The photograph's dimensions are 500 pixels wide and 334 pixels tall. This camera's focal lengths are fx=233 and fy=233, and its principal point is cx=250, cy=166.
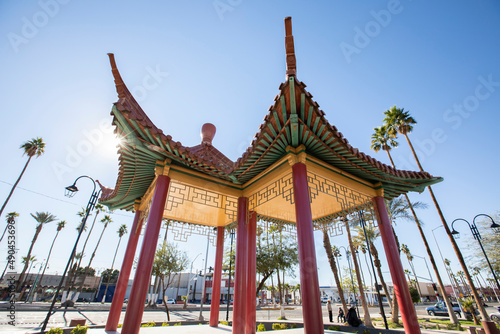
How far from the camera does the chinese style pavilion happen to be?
5.05 m

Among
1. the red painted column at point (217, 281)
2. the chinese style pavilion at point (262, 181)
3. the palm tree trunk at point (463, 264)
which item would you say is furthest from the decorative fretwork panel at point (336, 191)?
the palm tree trunk at point (463, 264)

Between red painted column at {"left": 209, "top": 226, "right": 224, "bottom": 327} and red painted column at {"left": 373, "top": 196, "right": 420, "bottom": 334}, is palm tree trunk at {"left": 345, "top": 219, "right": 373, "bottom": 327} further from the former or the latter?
red painted column at {"left": 209, "top": 226, "right": 224, "bottom": 327}

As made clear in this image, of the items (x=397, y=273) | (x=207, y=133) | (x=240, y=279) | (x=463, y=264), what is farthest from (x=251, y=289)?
(x=463, y=264)

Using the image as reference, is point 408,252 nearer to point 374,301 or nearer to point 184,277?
point 374,301

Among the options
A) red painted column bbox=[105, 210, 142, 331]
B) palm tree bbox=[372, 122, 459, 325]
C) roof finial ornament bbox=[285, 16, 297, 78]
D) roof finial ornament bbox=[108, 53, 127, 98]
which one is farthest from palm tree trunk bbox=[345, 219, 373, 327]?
roof finial ornament bbox=[108, 53, 127, 98]

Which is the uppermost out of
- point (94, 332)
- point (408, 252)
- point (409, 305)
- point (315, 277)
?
point (408, 252)

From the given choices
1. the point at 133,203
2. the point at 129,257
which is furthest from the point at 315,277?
the point at 133,203

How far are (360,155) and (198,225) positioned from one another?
316 inches

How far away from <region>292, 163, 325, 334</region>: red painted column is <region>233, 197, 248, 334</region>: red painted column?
8.24 feet

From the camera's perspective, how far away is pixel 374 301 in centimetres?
6494

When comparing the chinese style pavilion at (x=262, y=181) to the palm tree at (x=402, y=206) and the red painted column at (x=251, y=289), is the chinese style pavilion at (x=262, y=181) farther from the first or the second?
the palm tree at (x=402, y=206)

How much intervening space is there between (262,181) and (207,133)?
3874 millimetres

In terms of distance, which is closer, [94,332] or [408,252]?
[94,332]

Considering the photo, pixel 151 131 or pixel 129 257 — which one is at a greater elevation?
pixel 151 131
